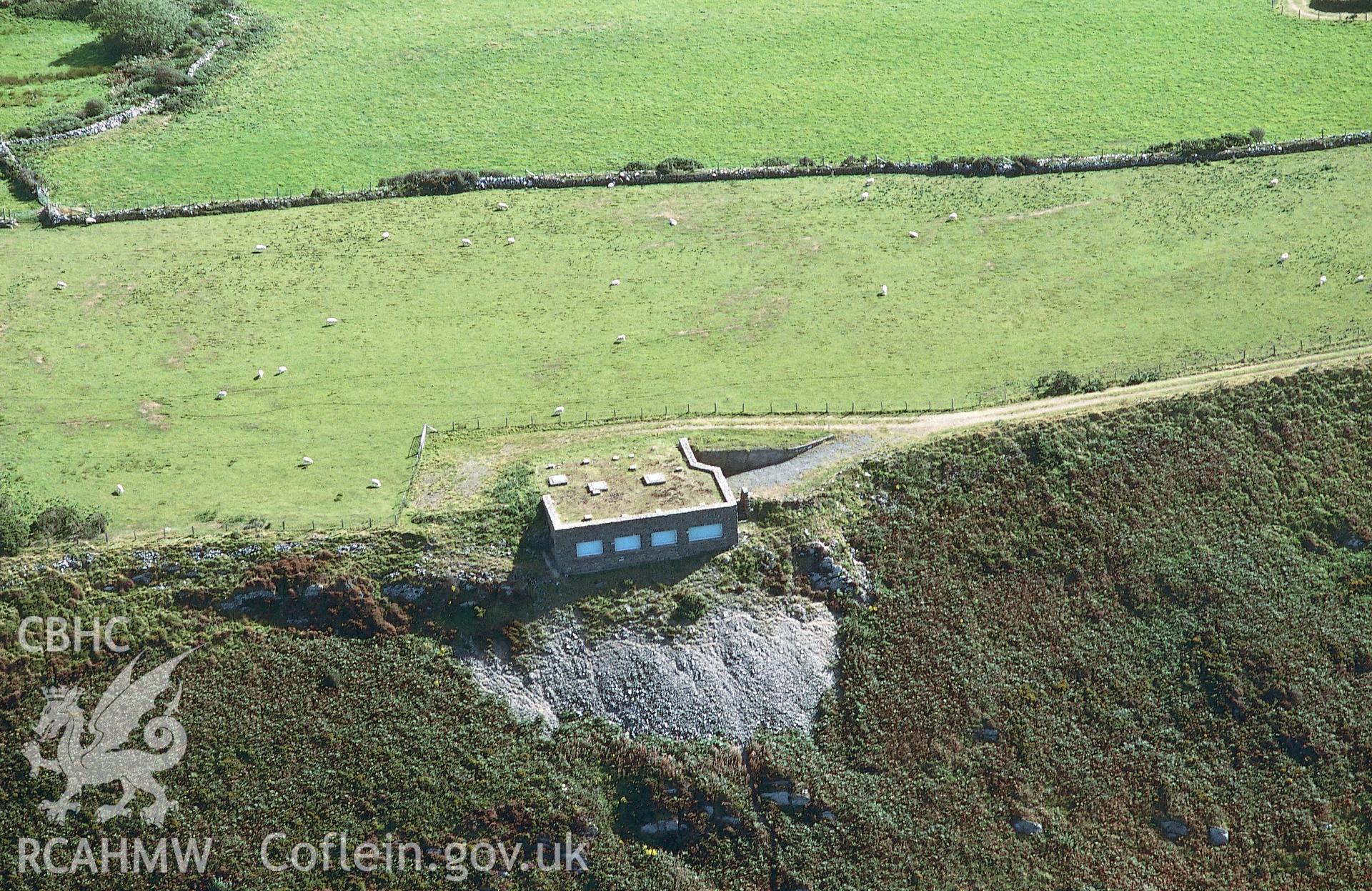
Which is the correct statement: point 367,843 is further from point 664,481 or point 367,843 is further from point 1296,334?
point 1296,334

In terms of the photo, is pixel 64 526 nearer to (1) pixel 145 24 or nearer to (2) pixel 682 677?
(2) pixel 682 677

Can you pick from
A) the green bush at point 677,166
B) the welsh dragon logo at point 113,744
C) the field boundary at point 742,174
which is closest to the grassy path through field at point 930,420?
the welsh dragon logo at point 113,744

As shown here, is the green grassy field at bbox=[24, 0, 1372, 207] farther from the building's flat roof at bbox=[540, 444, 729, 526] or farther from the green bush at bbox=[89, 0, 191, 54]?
the building's flat roof at bbox=[540, 444, 729, 526]

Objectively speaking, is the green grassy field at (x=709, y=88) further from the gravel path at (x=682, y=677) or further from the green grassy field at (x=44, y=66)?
the gravel path at (x=682, y=677)

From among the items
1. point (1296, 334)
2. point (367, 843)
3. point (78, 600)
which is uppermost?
point (1296, 334)

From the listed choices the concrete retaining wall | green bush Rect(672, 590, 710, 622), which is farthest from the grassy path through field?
green bush Rect(672, 590, 710, 622)

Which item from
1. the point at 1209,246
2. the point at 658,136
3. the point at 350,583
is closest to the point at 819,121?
the point at 658,136
